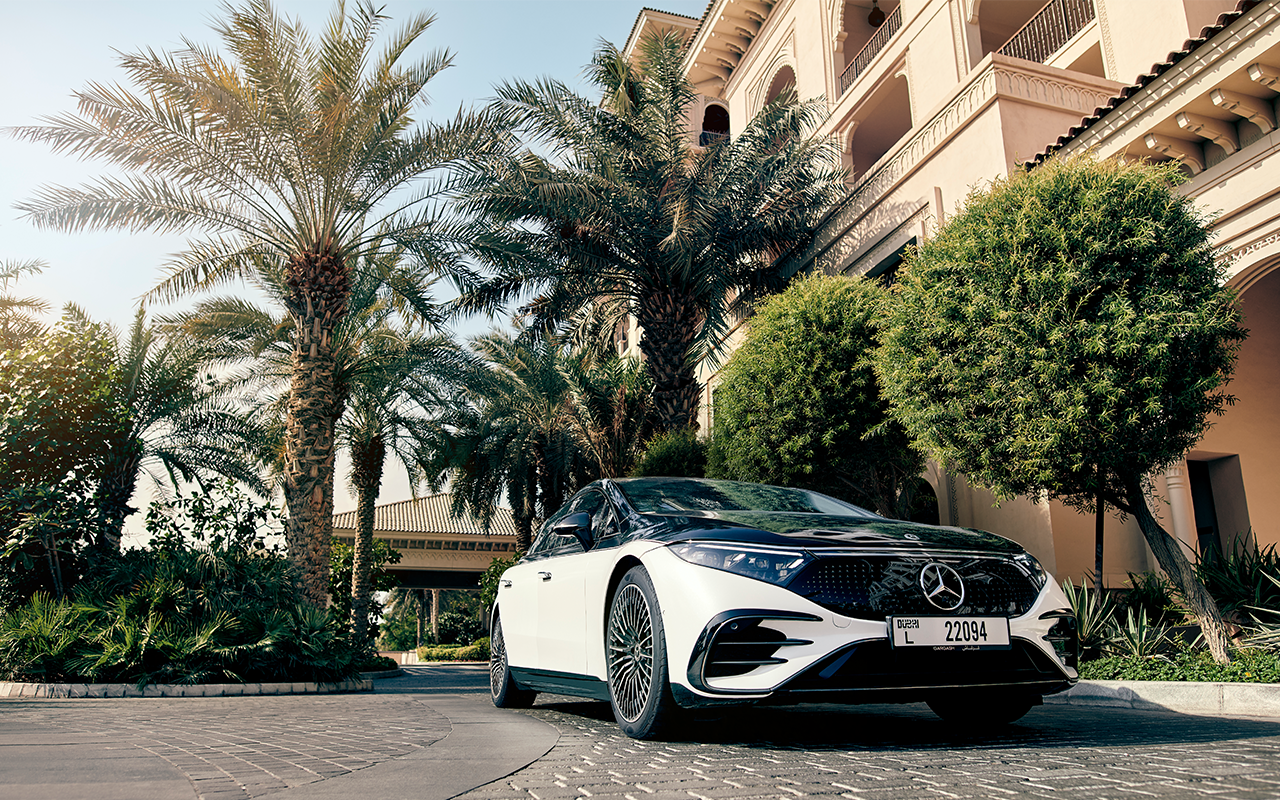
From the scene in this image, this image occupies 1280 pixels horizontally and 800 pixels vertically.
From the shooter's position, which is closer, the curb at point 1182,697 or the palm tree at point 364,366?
the curb at point 1182,697

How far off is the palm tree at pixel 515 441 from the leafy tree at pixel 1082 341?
38.5 ft

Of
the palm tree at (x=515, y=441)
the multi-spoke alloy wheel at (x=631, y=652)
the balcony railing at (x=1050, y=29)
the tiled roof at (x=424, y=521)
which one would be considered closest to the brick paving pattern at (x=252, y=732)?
the multi-spoke alloy wheel at (x=631, y=652)

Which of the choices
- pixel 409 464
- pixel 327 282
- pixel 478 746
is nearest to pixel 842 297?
pixel 327 282

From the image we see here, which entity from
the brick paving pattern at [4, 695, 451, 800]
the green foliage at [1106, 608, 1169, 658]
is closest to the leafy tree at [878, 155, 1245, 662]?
the green foliage at [1106, 608, 1169, 658]

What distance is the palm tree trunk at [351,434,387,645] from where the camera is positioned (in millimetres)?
20391

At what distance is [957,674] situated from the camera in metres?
3.28

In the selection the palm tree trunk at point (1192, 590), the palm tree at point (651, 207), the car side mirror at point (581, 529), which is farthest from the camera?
the palm tree at point (651, 207)

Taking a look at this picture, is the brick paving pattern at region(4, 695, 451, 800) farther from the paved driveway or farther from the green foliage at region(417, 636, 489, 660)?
the green foliage at region(417, 636, 489, 660)

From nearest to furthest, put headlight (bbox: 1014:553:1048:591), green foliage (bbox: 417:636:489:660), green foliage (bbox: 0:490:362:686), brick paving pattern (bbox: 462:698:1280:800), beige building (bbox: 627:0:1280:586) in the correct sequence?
brick paving pattern (bbox: 462:698:1280:800), headlight (bbox: 1014:553:1048:591), green foliage (bbox: 0:490:362:686), beige building (bbox: 627:0:1280:586), green foliage (bbox: 417:636:489:660)

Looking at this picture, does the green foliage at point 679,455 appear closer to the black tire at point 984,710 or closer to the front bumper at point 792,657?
the black tire at point 984,710

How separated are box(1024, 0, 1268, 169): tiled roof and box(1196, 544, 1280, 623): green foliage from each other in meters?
5.97

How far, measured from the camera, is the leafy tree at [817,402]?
11.2m

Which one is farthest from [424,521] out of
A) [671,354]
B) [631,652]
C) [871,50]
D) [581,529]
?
[631,652]

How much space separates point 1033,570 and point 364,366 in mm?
14141
